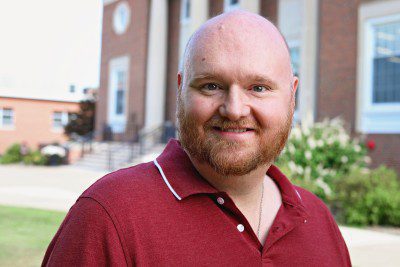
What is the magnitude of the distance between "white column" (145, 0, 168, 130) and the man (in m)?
19.3

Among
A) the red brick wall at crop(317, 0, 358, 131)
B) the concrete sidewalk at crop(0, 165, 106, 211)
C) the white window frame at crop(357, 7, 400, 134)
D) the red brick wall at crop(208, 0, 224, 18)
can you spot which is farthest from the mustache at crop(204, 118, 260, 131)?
the red brick wall at crop(208, 0, 224, 18)

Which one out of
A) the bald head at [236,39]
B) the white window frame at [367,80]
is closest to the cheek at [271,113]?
the bald head at [236,39]

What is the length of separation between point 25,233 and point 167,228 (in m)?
5.60

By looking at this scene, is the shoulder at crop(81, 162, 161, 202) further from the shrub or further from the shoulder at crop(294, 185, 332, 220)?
the shrub

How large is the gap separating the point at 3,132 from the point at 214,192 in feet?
112

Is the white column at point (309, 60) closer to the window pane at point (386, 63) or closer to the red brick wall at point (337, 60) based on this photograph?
the red brick wall at point (337, 60)

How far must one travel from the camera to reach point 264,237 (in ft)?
4.83

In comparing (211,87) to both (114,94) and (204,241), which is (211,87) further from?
(114,94)

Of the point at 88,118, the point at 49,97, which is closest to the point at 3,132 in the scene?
the point at 49,97

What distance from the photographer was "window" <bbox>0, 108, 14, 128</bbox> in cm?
3294

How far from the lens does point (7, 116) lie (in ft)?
109

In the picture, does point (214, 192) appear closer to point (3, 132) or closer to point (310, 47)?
point (310, 47)

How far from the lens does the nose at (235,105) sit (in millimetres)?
1270

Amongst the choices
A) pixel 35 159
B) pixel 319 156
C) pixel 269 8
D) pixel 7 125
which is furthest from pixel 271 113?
pixel 7 125
